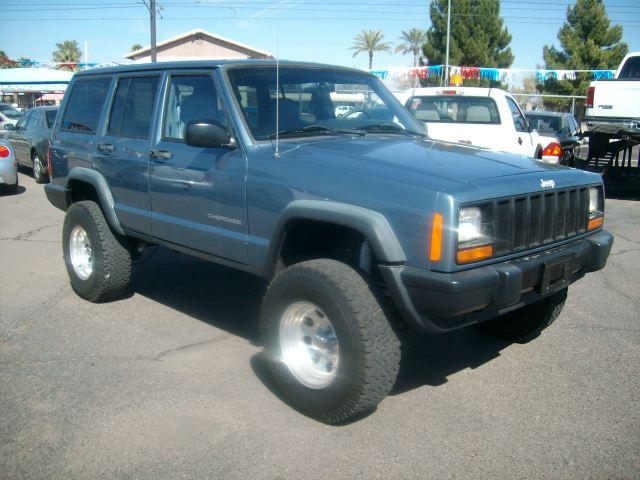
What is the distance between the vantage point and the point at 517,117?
33.5ft

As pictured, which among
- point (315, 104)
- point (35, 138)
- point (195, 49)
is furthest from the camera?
point (195, 49)

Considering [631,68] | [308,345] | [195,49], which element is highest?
[195,49]

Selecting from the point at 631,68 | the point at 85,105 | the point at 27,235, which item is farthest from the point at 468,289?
the point at 631,68

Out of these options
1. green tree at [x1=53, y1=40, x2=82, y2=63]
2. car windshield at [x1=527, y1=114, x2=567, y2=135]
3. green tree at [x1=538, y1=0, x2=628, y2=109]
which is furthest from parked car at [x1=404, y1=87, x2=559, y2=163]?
green tree at [x1=53, y1=40, x2=82, y2=63]

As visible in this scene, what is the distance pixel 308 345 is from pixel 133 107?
2569 mm

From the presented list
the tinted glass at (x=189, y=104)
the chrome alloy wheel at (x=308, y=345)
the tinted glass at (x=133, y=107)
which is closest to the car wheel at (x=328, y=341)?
the chrome alloy wheel at (x=308, y=345)

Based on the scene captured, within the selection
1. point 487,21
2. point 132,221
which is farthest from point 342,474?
point 487,21

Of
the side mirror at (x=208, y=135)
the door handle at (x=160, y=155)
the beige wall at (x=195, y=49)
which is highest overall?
the beige wall at (x=195, y=49)

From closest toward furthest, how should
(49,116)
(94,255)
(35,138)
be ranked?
(94,255) < (49,116) < (35,138)

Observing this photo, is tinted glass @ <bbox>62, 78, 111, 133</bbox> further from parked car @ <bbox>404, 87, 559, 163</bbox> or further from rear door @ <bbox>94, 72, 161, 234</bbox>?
parked car @ <bbox>404, 87, 559, 163</bbox>

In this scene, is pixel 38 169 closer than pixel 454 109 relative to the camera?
No

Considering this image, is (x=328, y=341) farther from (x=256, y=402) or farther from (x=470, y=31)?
(x=470, y=31)

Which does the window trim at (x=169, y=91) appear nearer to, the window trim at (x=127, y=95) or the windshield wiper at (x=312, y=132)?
the window trim at (x=127, y=95)

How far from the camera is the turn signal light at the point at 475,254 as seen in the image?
301cm
